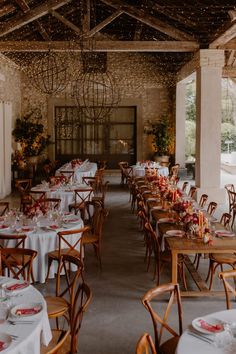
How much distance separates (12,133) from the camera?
1634 centimetres

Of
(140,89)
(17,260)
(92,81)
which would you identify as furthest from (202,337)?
(140,89)

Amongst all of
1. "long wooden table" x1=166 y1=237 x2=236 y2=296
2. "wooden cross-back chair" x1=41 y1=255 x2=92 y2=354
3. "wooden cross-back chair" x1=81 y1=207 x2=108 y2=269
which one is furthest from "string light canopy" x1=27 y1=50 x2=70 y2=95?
"wooden cross-back chair" x1=41 y1=255 x2=92 y2=354

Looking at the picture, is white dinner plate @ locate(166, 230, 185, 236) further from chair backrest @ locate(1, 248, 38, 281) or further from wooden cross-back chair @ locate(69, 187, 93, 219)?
wooden cross-back chair @ locate(69, 187, 93, 219)

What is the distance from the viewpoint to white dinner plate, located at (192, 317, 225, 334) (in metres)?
3.28

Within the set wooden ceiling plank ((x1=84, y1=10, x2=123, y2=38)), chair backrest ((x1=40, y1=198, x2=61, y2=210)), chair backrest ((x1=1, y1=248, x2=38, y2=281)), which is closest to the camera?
chair backrest ((x1=1, y1=248, x2=38, y2=281))

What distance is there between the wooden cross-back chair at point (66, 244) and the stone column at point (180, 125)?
1157cm

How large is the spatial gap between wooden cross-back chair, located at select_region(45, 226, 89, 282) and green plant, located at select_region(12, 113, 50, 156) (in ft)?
33.8

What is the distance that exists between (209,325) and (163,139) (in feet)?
49.0

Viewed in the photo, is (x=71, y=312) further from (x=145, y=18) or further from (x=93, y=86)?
(x=145, y=18)

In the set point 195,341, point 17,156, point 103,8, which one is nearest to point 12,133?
point 17,156

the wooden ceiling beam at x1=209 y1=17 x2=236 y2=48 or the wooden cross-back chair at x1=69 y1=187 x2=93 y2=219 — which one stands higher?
the wooden ceiling beam at x1=209 y1=17 x2=236 y2=48

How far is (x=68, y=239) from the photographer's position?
21.5 ft

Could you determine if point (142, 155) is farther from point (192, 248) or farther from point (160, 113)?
point (192, 248)

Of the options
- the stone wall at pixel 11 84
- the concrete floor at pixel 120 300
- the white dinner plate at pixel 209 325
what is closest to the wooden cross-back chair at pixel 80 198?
the concrete floor at pixel 120 300
